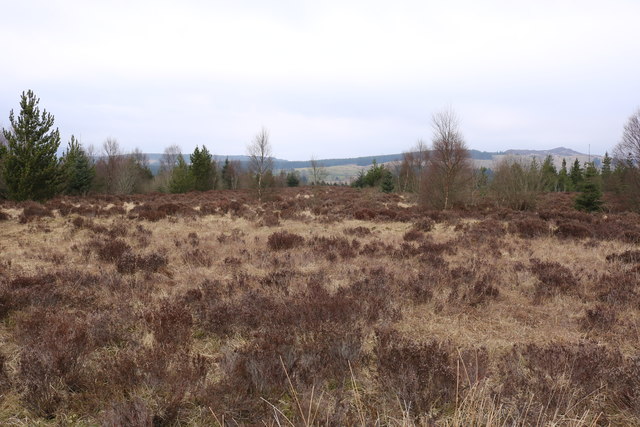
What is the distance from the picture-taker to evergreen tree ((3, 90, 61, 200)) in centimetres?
1762

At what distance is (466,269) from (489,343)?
3275 mm

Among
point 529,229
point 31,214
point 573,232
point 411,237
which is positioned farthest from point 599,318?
point 31,214

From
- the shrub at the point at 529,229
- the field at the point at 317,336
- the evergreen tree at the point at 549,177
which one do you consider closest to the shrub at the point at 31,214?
the field at the point at 317,336

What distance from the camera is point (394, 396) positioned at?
2.74 m

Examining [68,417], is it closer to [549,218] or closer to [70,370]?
[70,370]

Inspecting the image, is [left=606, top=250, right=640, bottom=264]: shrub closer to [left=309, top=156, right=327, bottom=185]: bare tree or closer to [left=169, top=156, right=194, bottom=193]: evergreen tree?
[left=169, top=156, right=194, bottom=193]: evergreen tree

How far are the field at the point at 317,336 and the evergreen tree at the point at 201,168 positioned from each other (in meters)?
33.3

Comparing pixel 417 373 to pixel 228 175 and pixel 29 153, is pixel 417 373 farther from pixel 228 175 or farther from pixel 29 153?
pixel 228 175

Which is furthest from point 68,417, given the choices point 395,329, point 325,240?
point 325,240

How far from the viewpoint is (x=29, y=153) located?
17828mm

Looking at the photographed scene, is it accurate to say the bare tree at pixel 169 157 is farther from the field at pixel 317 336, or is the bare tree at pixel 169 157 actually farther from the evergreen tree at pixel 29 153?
the field at pixel 317 336

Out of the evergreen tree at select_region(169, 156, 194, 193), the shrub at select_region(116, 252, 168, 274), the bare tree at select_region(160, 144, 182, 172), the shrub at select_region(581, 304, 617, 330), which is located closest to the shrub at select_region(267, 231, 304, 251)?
the shrub at select_region(116, 252, 168, 274)

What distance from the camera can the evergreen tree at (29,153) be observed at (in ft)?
57.8

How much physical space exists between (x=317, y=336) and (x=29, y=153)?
2119 cm
